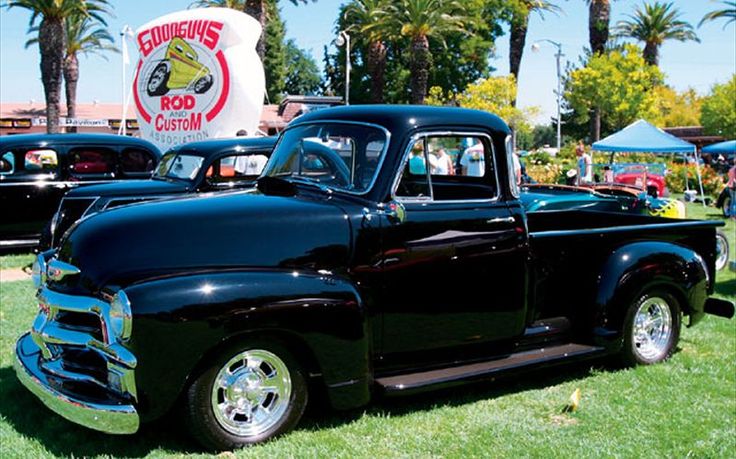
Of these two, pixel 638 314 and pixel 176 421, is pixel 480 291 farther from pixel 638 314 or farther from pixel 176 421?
pixel 176 421

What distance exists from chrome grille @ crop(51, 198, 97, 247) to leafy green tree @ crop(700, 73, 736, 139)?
51524mm

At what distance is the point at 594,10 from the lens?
35188 millimetres

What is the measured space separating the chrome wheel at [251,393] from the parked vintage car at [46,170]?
8.10m

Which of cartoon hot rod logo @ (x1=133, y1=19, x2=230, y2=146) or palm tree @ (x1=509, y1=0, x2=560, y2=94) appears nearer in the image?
cartoon hot rod logo @ (x1=133, y1=19, x2=230, y2=146)

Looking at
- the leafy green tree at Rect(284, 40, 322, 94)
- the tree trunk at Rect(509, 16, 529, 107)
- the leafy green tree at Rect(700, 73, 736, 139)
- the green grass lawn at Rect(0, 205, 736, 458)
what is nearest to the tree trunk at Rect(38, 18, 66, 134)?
the tree trunk at Rect(509, 16, 529, 107)

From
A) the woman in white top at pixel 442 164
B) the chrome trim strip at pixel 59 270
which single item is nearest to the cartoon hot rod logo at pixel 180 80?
the woman in white top at pixel 442 164

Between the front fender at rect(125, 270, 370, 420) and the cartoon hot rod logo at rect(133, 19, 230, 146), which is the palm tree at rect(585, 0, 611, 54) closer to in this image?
the cartoon hot rod logo at rect(133, 19, 230, 146)

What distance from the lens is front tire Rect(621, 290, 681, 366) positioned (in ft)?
18.2

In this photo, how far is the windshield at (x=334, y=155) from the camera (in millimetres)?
4570

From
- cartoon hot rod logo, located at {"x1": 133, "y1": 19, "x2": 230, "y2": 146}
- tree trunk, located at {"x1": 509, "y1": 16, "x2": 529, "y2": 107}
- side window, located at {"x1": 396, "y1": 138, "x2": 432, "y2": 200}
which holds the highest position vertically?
tree trunk, located at {"x1": 509, "y1": 16, "x2": 529, "y2": 107}

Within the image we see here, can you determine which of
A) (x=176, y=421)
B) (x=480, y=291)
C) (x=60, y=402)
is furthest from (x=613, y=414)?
(x=60, y=402)

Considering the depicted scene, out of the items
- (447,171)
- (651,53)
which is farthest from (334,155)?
(651,53)

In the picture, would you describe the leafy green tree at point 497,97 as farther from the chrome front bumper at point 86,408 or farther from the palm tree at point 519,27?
the chrome front bumper at point 86,408

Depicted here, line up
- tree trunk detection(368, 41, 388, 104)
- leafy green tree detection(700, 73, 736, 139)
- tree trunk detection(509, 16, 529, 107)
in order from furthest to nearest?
leafy green tree detection(700, 73, 736, 139) < tree trunk detection(368, 41, 388, 104) < tree trunk detection(509, 16, 529, 107)
